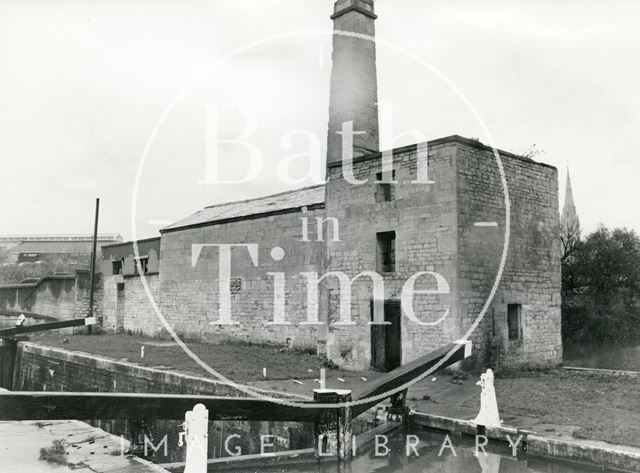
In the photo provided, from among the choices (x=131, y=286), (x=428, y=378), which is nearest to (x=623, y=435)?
(x=428, y=378)

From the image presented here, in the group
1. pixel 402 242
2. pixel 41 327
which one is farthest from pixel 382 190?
pixel 41 327

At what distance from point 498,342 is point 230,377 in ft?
18.7

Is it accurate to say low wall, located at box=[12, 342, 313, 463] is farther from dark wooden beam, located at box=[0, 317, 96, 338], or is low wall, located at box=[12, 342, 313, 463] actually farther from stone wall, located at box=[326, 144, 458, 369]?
stone wall, located at box=[326, 144, 458, 369]

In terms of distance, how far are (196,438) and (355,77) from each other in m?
13.1

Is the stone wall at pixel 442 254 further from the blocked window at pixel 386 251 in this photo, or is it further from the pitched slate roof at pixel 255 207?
the pitched slate roof at pixel 255 207

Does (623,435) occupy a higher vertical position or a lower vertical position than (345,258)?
lower

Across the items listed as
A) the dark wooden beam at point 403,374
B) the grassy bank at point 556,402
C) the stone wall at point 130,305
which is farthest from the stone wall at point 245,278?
the dark wooden beam at point 403,374

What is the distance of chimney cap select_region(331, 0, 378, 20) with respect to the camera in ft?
53.0

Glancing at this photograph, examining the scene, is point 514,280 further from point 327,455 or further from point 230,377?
point 327,455

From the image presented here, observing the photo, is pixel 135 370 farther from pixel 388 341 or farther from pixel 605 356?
pixel 605 356

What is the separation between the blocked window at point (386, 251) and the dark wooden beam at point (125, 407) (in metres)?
7.11

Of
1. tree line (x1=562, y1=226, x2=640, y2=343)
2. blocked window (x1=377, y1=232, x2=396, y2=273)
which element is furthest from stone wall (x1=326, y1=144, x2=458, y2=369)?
tree line (x1=562, y1=226, x2=640, y2=343)

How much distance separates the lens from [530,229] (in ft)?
43.9

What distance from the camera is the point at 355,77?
16234 millimetres
